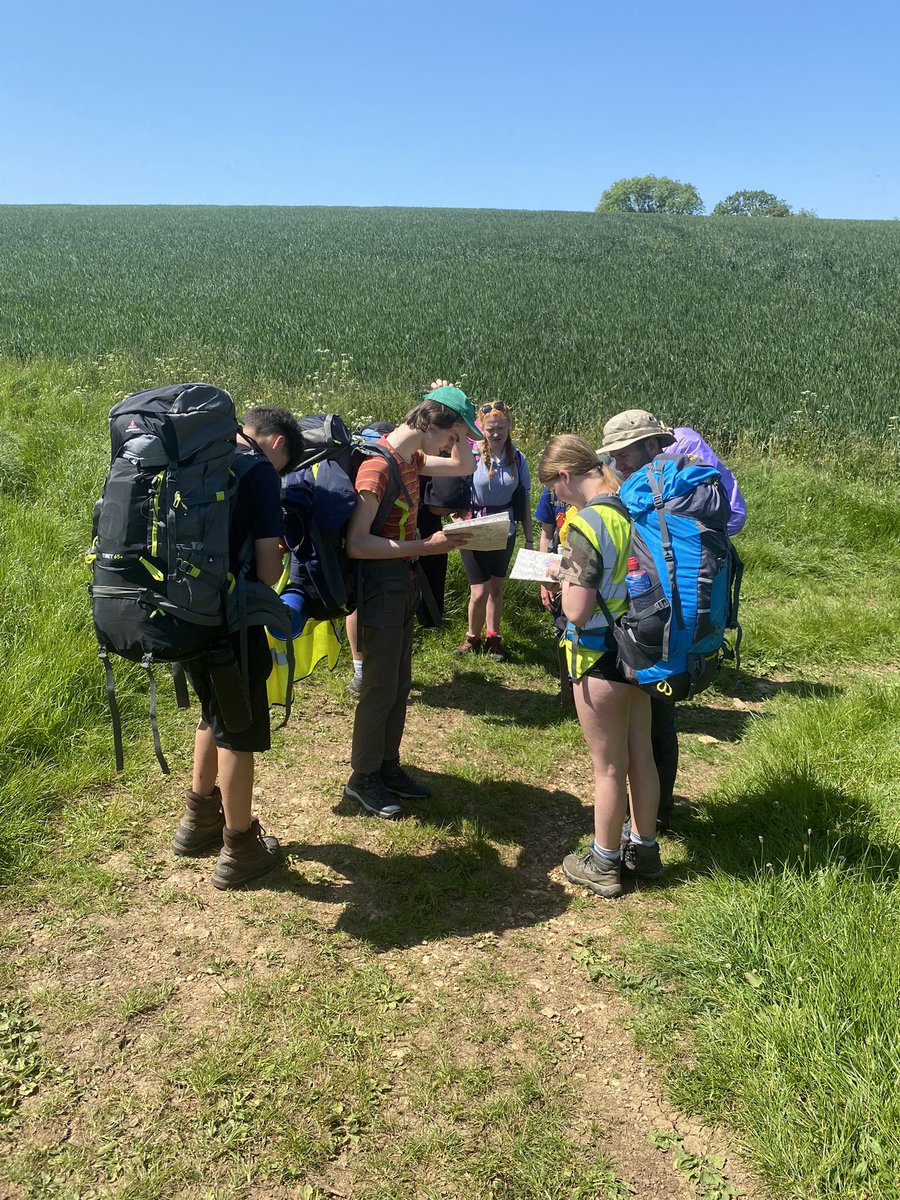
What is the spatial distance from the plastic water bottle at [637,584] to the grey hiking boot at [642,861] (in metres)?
1.09

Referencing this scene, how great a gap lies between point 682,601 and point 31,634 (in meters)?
3.78

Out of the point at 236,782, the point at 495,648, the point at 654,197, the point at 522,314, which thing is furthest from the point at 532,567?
the point at 654,197

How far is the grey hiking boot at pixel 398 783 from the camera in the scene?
13.3 ft

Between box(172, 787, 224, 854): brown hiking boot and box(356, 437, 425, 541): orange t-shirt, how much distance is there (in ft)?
4.44

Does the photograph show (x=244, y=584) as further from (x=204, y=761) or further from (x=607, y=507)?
(x=607, y=507)

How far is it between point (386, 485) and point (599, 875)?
185 cm

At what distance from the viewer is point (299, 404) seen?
10.0m

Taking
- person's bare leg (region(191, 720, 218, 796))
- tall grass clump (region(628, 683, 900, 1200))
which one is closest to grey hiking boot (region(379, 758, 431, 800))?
person's bare leg (region(191, 720, 218, 796))

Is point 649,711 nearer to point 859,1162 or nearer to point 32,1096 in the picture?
point 859,1162

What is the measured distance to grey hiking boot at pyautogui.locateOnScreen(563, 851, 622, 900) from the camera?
3311mm

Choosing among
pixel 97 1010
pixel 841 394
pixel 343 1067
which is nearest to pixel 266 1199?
pixel 343 1067

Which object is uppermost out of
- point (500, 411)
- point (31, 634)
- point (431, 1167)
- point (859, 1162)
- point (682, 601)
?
point (500, 411)

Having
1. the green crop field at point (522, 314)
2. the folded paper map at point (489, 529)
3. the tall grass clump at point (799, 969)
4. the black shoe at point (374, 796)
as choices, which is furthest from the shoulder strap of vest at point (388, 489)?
the green crop field at point (522, 314)

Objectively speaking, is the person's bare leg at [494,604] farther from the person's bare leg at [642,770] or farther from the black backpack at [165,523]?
the black backpack at [165,523]
